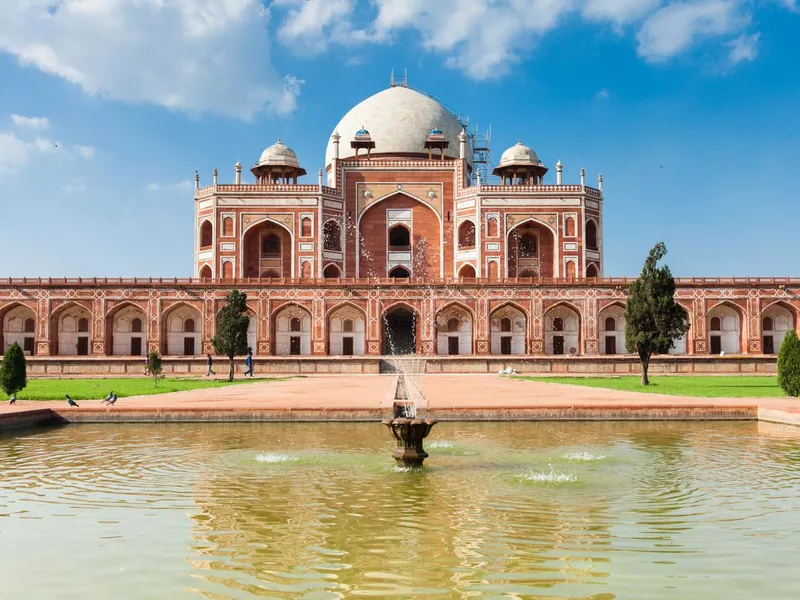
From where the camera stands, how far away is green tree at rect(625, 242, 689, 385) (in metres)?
18.1

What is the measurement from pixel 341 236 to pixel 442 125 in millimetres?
7856

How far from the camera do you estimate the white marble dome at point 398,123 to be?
34.9 meters

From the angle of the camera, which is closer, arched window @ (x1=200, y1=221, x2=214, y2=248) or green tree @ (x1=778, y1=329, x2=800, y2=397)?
green tree @ (x1=778, y1=329, x2=800, y2=397)

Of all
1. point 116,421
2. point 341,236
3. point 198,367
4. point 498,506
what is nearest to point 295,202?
point 341,236

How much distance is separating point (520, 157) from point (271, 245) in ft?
35.4

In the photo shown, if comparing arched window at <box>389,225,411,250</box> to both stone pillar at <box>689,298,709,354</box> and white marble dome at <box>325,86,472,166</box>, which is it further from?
stone pillar at <box>689,298,709,354</box>

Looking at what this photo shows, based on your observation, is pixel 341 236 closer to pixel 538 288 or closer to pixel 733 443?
pixel 538 288

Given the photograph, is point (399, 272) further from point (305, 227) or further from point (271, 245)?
point (271, 245)

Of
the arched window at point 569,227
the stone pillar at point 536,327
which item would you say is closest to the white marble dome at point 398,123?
the arched window at point 569,227

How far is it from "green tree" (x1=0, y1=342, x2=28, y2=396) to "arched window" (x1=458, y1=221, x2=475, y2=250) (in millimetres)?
21749

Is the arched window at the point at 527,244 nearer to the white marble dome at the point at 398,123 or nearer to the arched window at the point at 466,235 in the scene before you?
the arched window at the point at 466,235

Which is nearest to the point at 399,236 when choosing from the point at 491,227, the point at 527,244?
the point at 491,227

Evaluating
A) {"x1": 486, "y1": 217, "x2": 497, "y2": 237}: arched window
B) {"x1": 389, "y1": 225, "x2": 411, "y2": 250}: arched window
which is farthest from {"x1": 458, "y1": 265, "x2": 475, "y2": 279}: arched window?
{"x1": 389, "y1": 225, "x2": 411, "y2": 250}: arched window

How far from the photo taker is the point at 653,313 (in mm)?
18188
